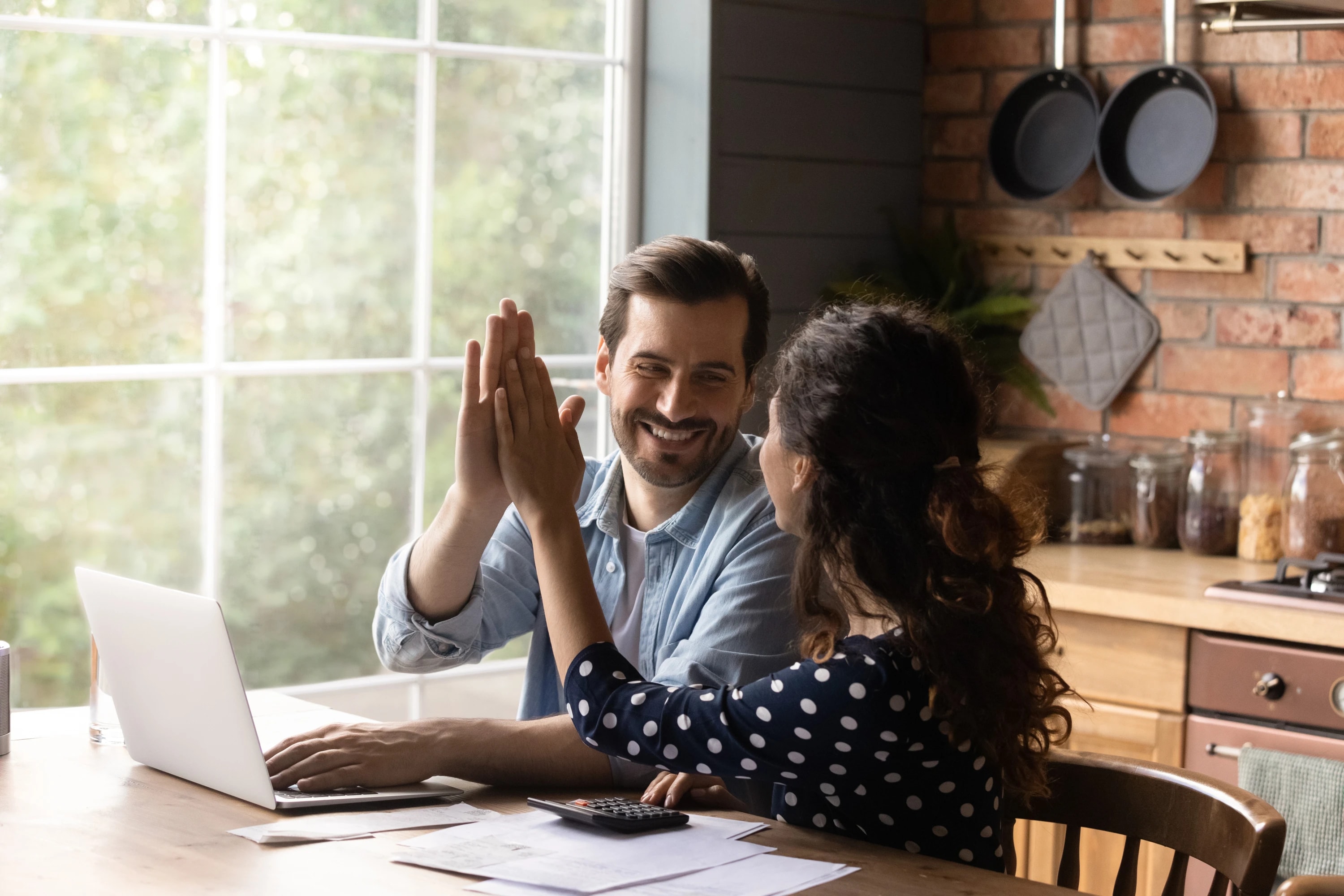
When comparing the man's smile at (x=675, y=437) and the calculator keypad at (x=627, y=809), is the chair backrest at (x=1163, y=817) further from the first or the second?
the man's smile at (x=675, y=437)

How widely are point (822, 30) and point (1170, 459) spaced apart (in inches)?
46.5

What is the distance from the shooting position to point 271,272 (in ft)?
9.17

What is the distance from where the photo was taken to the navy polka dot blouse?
1.43 metres

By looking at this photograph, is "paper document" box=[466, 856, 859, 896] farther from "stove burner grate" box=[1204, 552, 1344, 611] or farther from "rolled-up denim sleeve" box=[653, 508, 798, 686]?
"stove burner grate" box=[1204, 552, 1344, 611]

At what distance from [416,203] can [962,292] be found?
1.26 m

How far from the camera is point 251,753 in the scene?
5.03 feet

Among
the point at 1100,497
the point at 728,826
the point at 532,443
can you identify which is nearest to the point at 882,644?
the point at 728,826

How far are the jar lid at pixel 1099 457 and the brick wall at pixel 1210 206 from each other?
0.10 m

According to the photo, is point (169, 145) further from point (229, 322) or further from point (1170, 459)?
point (1170, 459)

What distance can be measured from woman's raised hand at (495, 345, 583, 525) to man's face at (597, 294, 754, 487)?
Result: 0.92 ft

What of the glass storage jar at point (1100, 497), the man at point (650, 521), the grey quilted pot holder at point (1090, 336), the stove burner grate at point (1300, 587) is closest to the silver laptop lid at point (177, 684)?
the man at point (650, 521)

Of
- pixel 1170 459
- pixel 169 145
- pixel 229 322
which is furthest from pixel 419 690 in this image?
pixel 1170 459

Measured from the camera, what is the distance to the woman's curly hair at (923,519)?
146 cm

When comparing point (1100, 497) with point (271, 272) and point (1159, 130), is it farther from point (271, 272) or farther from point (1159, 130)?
point (271, 272)
